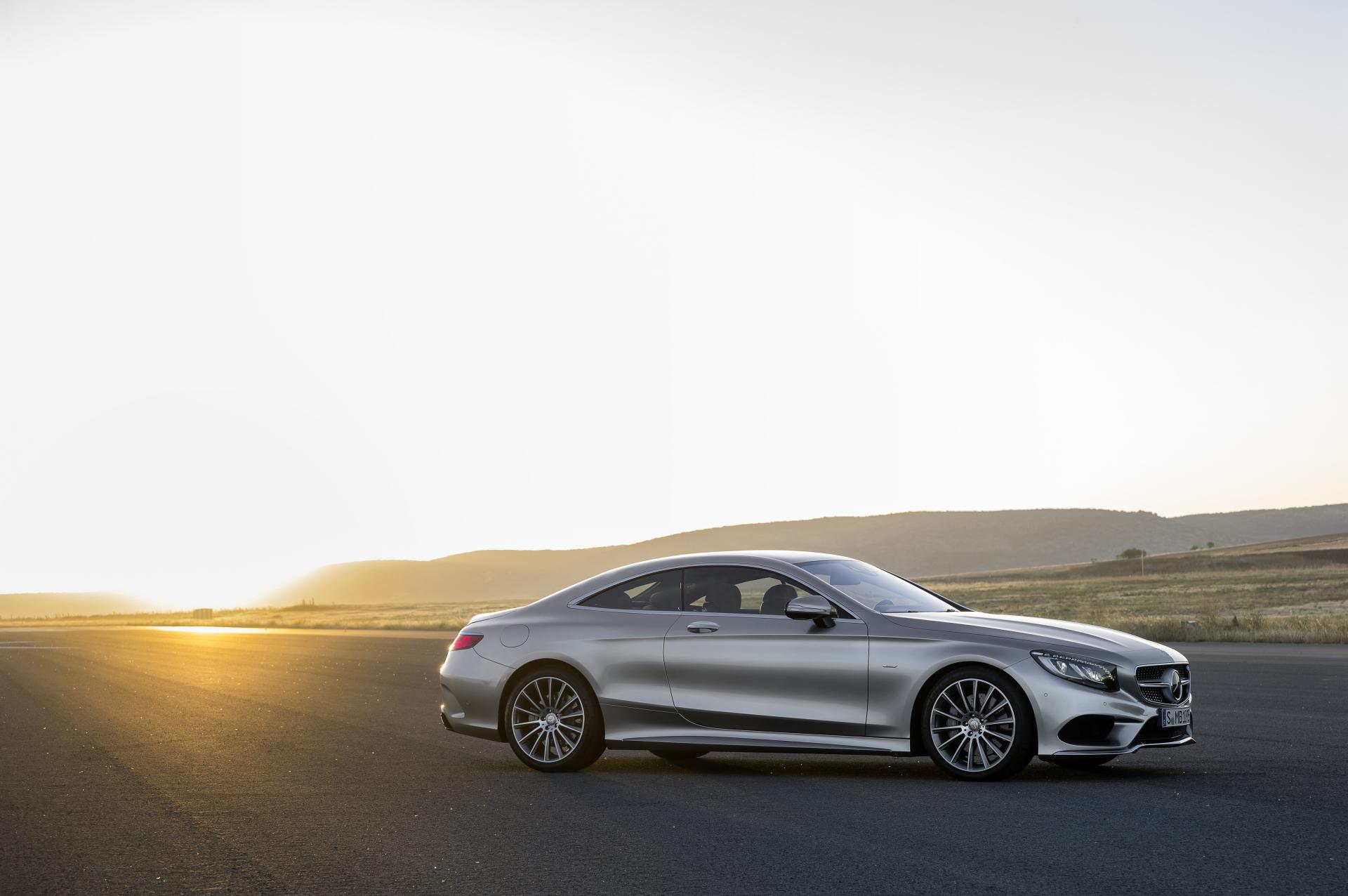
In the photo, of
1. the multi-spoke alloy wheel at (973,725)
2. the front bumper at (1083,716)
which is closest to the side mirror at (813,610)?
the multi-spoke alloy wheel at (973,725)

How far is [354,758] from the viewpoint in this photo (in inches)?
470

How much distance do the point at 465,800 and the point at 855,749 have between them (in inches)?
108

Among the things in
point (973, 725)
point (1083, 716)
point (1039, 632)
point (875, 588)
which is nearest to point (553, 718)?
point (875, 588)

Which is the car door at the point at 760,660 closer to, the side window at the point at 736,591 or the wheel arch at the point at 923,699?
the side window at the point at 736,591

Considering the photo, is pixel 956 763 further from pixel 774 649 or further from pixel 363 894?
pixel 363 894

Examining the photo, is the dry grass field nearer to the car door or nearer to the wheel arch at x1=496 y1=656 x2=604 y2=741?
the car door

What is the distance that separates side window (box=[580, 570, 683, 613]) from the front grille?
345 centimetres

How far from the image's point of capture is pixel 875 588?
429 inches

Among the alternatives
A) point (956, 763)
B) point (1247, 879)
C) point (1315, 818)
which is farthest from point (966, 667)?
point (1247, 879)

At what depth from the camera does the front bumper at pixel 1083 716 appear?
958 cm

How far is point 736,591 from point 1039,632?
2.28 meters

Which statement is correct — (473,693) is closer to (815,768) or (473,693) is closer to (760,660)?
(760,660)

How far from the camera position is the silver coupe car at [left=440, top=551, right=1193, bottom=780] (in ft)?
31.9

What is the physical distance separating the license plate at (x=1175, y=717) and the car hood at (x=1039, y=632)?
36 cm
